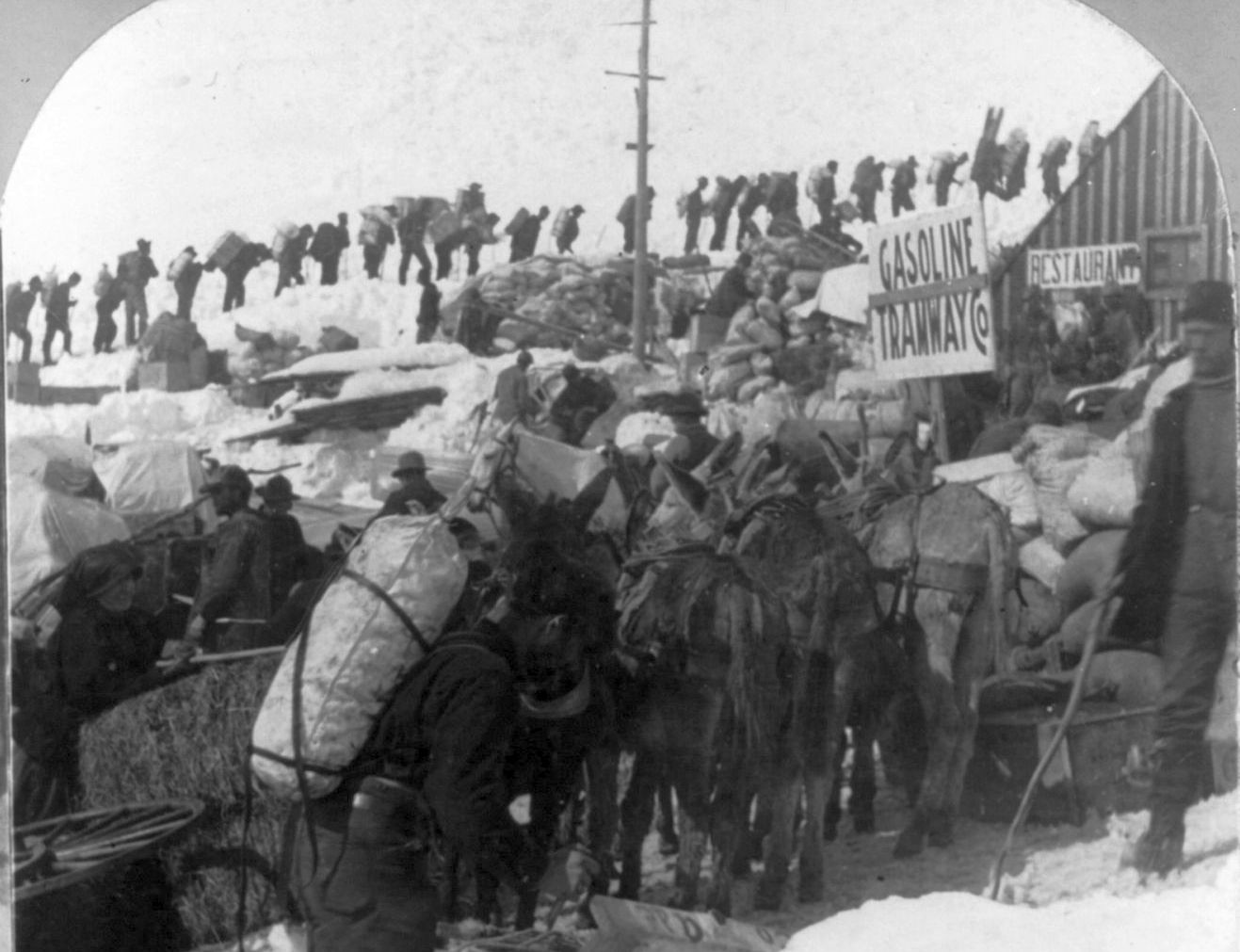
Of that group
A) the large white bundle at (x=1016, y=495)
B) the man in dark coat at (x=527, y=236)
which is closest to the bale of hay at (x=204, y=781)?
the man in dark coat at (x=527, y=236)

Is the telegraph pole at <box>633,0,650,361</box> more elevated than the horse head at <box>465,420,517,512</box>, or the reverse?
the telegraph pole at <box>633,0,650,361</box>

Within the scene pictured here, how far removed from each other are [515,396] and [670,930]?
170 cm

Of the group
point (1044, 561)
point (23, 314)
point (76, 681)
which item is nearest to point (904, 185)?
point (1044, 561)

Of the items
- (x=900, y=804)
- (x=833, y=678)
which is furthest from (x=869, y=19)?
(x=900, y=804)

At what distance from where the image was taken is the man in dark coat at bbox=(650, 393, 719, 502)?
4.98m

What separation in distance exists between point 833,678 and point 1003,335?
118cm

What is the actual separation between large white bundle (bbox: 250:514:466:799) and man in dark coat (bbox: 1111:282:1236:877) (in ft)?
6.88

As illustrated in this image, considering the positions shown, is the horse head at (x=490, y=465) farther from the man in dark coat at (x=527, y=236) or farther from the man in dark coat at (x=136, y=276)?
the man in dark coat at (x=136, y=276)

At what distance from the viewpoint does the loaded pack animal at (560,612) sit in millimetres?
4789

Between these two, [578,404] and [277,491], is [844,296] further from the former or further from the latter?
[277,491]

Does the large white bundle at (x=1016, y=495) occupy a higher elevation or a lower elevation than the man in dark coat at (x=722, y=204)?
lower

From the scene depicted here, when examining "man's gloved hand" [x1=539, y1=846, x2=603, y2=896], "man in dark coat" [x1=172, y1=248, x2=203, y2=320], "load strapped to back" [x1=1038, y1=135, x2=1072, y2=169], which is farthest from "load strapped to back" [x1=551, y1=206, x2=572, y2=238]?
"man's gloved hand" [x1=539, y1=846, x2=603, y2=896]

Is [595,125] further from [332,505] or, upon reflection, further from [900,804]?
[900,804]

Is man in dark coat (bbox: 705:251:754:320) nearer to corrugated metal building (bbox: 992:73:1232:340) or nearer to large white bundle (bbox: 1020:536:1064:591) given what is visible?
corrugated metal building (bbox: 992:73:1232:340)
